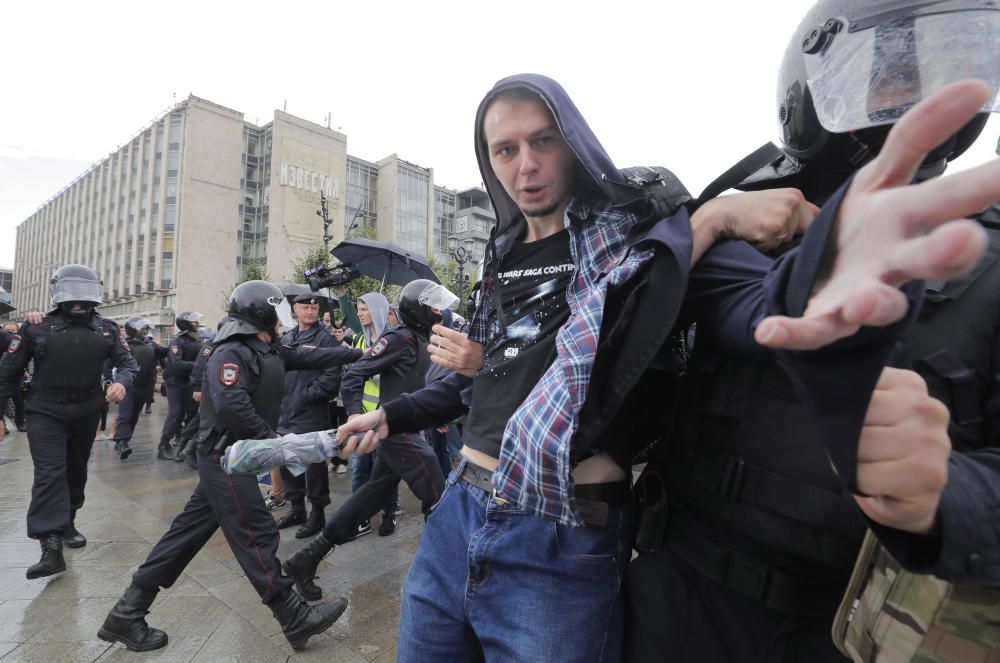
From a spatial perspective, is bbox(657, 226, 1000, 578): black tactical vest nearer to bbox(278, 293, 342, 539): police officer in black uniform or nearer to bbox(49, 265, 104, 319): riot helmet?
bbox(278, 293, 342, 539): police officer in black uniform

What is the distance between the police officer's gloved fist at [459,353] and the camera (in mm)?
1674

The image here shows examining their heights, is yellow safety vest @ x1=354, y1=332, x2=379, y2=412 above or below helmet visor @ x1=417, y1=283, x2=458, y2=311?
below

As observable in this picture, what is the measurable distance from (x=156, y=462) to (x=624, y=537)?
8.17 meters

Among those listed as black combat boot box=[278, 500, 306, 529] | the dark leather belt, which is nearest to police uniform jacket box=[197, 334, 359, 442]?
black combat boot box=[278, 500, 306, 529]

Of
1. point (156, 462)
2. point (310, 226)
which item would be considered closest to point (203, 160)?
point (310, 226)

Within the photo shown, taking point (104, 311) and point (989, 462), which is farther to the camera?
point (104, 311)

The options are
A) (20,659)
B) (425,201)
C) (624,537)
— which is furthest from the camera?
(425,201)

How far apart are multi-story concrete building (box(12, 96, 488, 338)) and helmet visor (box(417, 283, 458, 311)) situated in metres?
39.7

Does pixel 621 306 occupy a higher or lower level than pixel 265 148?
lower

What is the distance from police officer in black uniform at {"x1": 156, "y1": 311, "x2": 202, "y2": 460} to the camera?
7680 millimetres

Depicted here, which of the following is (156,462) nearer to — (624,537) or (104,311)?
(624,537)

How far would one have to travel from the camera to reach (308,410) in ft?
16.9

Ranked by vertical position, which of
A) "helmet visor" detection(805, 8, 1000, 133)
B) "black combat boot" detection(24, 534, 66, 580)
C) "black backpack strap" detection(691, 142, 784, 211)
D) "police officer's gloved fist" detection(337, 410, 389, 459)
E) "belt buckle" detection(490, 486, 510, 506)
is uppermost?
"helmet visor" detection(805, 8, 1000, 133)

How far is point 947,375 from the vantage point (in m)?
0.77
